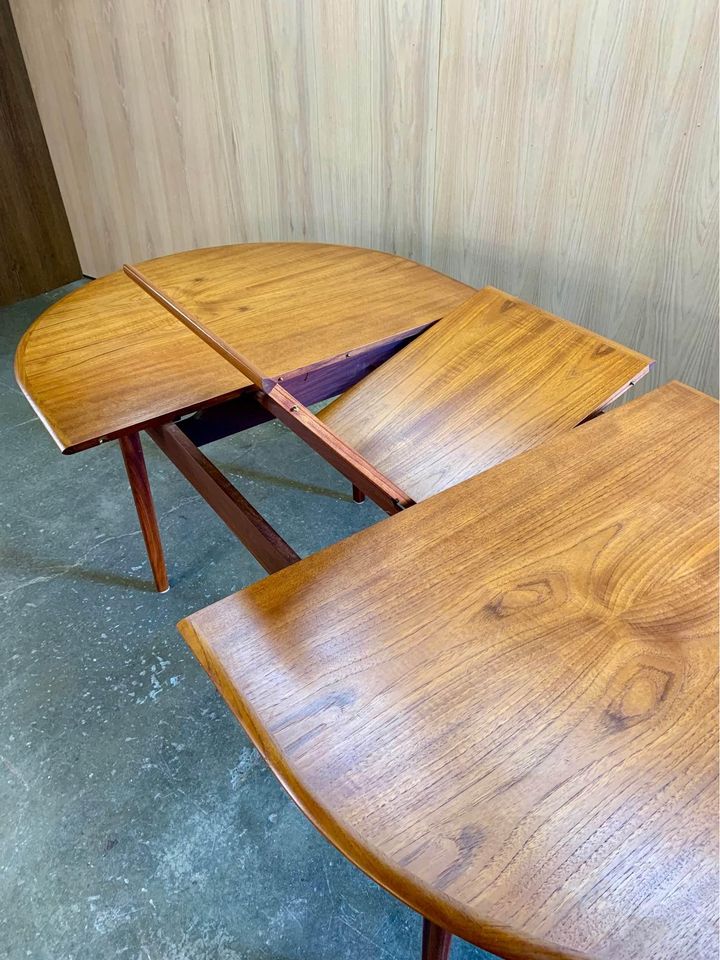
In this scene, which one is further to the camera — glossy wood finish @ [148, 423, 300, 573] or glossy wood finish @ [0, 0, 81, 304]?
glossy wood finish @ [0, 0, 81, 304]

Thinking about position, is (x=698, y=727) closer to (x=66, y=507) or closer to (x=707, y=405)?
(x=707, y=405)

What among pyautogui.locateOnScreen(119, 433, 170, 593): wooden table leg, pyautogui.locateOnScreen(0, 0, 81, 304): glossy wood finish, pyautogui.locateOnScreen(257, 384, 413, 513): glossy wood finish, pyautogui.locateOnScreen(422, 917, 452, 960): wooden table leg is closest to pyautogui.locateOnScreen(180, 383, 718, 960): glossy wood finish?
pyautogui.locateOnScreen(257, 384, 413, 513): glossy wood finish

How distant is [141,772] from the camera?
139 centimetres

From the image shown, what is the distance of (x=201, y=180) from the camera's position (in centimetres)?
259

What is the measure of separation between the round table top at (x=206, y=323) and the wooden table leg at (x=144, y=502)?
209 mm

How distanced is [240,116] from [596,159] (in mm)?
1301

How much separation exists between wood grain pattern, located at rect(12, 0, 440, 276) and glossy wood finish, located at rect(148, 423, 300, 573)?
97 cm

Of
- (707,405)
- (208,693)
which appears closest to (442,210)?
(707,405)

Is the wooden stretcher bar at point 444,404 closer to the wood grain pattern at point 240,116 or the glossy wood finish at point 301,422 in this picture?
the glossy wood finish at point 301,422

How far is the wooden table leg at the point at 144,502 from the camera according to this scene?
1567 millimetres

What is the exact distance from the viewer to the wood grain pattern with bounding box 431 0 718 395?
1.32 meters

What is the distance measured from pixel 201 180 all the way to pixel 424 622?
2.35m

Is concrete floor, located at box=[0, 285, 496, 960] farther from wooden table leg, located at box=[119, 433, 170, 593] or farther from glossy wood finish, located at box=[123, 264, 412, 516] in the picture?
glossy wood finish, located at box=[123, 264, 412, 516]

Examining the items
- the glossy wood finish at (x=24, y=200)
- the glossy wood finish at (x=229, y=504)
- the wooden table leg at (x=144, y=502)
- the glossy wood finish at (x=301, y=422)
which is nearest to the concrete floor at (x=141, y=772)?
the wooden table leg at (x=144, y=502)
